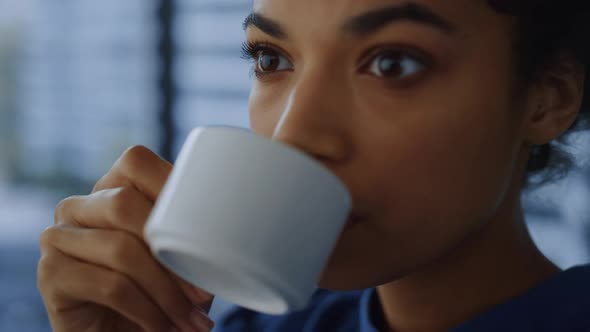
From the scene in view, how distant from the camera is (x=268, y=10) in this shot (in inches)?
26.2

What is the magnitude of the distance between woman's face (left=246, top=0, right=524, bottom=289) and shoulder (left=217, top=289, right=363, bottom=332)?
1.10 feet

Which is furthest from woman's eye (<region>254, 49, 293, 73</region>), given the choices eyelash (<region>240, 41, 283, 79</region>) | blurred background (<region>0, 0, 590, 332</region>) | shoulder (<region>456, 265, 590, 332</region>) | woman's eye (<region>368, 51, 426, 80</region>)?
blurred background (<region>0, 0, 590, 332</region>)

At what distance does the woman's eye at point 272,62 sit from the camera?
723mm

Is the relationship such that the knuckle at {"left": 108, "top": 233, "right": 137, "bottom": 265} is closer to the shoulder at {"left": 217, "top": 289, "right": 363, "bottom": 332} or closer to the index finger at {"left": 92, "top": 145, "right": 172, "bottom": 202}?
the index finger at {"left": 92, "top": 145, "right": 172, "bottom": 202}

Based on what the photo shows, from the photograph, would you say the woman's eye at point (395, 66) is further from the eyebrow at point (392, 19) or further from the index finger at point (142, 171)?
the index finger at point (142, 171)

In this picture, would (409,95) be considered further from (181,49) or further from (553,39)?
(181,49)

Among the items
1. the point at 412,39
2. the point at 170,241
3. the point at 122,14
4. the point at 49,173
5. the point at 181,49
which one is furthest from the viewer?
the point at 49,173

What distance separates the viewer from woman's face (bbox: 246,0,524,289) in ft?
1.92

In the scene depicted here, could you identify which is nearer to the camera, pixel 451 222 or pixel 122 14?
pixel 451 222

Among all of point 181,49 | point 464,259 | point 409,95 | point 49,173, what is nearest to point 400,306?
point 464,259

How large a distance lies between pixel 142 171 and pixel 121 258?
9 cm

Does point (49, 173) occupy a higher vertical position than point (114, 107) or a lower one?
lower

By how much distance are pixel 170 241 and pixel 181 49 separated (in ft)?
12.5

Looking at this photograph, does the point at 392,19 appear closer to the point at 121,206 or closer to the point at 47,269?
the point at 121,206
